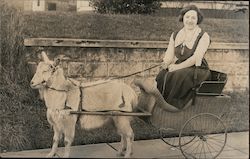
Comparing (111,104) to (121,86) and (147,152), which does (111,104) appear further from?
(147,152)

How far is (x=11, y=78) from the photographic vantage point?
558 centimetres

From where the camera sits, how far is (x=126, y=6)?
5.50 meters

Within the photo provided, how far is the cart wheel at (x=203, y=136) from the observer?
518cm

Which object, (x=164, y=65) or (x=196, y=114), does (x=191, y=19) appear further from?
(x=196, y=114)

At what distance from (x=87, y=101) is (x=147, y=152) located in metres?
1.17

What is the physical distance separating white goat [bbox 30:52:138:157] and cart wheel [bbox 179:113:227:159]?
758mm

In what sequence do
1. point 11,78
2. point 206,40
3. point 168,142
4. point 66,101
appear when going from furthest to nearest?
point 168,142 → point 11,78 → point 206,40 → point 66,101

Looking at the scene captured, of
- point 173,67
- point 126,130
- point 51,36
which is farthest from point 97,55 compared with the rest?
point 126,130

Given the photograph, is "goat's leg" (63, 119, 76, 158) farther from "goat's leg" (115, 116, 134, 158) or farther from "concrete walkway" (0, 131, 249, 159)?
"goat's leg" (115, 116, 134, 158)

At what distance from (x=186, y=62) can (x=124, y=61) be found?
93 cm

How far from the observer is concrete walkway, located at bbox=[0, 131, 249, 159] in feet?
17.1

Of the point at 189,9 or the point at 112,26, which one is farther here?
the point at 112,26

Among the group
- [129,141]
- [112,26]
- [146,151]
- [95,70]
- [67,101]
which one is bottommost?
[146,151]

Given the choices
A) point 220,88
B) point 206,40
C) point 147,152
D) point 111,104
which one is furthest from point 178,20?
point 147,152
